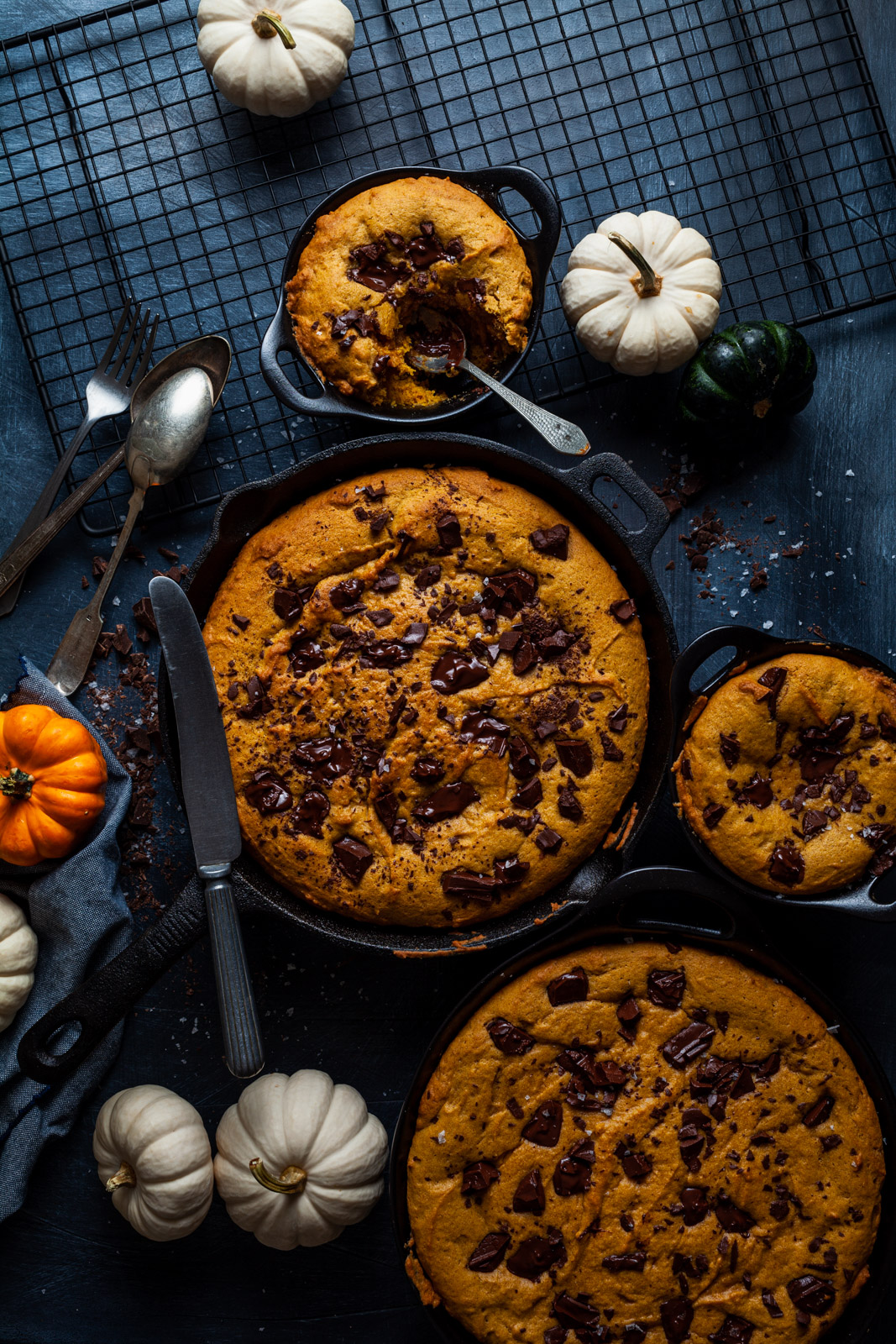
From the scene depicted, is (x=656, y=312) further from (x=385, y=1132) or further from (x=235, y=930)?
(x=385, y=1132)

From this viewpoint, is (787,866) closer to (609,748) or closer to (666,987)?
(666,987)

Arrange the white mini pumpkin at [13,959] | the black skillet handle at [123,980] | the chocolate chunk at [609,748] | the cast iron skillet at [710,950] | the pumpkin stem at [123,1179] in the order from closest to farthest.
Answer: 1. the black skillet handle at [123,980]
2. the cast iron skillet at [710,950]
3. the chocolate chunk at [609,748]
4. the pumpkin stem at [123,1179]
5. the white mini pumpkin at [13,959]

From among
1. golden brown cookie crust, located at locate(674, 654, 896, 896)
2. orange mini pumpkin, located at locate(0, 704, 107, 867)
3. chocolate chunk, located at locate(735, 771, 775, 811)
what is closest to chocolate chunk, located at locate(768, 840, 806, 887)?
golden brown cookie crust, located at locate(674, 654, 896, 896)

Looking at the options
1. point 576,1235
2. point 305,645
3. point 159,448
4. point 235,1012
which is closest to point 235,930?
point 235,1012

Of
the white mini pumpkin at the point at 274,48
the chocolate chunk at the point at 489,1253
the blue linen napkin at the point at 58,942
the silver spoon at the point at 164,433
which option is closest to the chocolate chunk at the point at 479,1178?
the chocolate chunk at the point at 489,1253

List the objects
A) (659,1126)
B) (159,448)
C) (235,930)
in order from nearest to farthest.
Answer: (235,930), (659,1126), (159,448)

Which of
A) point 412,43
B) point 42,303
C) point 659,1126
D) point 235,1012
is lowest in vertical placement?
point 659,1126

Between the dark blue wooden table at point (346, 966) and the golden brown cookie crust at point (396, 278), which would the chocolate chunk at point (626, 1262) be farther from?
the golden brown cookie crust at point (396, 278)
